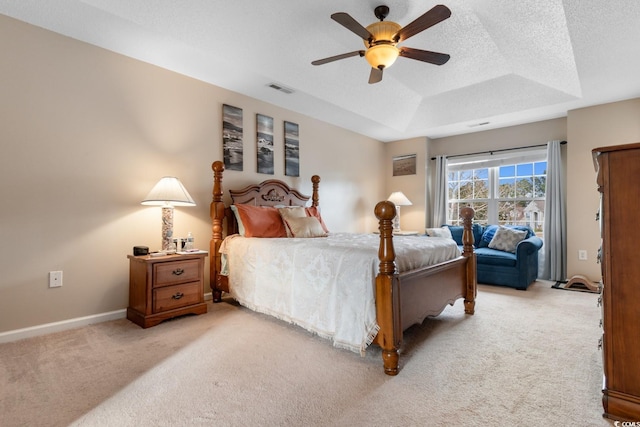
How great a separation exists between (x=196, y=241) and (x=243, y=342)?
156cm

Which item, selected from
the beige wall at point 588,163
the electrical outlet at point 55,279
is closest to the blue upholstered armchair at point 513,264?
the beige wall at point 588,163

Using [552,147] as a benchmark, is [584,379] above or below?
below

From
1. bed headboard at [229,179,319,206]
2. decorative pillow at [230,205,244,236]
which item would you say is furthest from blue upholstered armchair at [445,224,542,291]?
decorative pillow at [230,205,244,236]

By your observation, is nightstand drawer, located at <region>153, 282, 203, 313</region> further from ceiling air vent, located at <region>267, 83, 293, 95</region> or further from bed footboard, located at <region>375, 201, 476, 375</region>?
ceiling air vent, located at <region>267, 83, 293, 95</region>

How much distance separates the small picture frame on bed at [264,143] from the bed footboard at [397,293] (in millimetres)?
2496

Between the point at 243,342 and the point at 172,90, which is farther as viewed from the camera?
the point at 172,90

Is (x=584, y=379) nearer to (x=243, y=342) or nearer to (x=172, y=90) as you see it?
(x=243, y=342)

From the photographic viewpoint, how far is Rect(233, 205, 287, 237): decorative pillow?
3.37 m

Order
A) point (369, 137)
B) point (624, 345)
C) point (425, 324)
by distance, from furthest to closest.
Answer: point (369, 137)
point (425, 324)
point (624, 345)

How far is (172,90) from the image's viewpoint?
335 cm

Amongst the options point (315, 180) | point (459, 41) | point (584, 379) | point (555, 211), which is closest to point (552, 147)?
point (555, 211)

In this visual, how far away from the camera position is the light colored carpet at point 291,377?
59.4 inches

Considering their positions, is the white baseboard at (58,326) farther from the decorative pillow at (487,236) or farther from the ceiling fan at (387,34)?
the decorative pillow at (487,236)

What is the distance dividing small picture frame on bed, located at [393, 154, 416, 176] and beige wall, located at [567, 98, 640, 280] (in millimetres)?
2398
